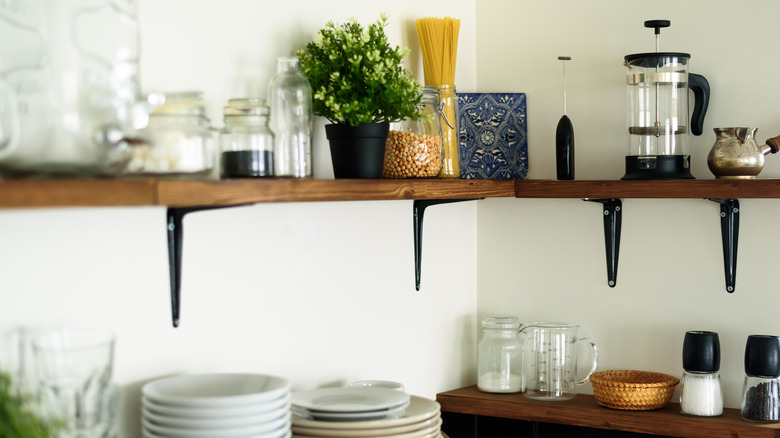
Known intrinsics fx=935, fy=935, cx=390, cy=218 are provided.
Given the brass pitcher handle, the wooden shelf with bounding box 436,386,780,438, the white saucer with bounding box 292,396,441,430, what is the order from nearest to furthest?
the white saucer with bounding box 292,396,441,430, the wooden shelf with bounding box 436,386,780,438, the brass pitcher handle

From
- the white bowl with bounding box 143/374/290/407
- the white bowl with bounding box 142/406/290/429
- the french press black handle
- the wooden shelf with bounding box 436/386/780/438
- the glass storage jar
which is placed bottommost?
the wooden shelf with bounding box 436/386/780/438

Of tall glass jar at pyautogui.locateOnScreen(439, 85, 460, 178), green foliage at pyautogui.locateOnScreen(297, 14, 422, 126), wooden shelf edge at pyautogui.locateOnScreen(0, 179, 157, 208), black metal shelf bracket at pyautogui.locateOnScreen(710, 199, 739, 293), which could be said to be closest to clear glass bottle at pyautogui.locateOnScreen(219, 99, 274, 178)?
green foliage at pyautogui.locateOnScreen(297, 14, 422, 126)

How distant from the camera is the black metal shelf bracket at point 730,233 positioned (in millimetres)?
2229

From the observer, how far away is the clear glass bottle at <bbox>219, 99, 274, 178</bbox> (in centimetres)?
161

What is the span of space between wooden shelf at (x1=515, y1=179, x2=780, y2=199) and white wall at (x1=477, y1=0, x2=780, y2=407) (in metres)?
0.15

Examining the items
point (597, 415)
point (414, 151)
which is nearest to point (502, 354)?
point (597, 415)

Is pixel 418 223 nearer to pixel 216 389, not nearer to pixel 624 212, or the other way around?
pixel 624 212

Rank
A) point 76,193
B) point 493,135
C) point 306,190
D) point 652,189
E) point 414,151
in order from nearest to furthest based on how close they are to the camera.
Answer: point 76,193, point 306,190, point 414,151, point 652,189, point 493,135

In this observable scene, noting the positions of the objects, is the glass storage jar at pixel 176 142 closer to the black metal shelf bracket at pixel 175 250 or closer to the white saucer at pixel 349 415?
the black metal shelf bracket at pixel 175 250

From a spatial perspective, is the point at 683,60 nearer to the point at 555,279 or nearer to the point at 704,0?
the point at 704,0

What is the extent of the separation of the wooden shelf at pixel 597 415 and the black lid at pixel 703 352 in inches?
4.7

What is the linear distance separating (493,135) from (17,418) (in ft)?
5.03

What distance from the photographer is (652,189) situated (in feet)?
7.18

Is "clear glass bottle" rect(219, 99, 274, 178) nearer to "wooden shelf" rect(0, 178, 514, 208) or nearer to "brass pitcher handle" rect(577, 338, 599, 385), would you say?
"wooden shelf" rect(0, 178, 514, 208)
